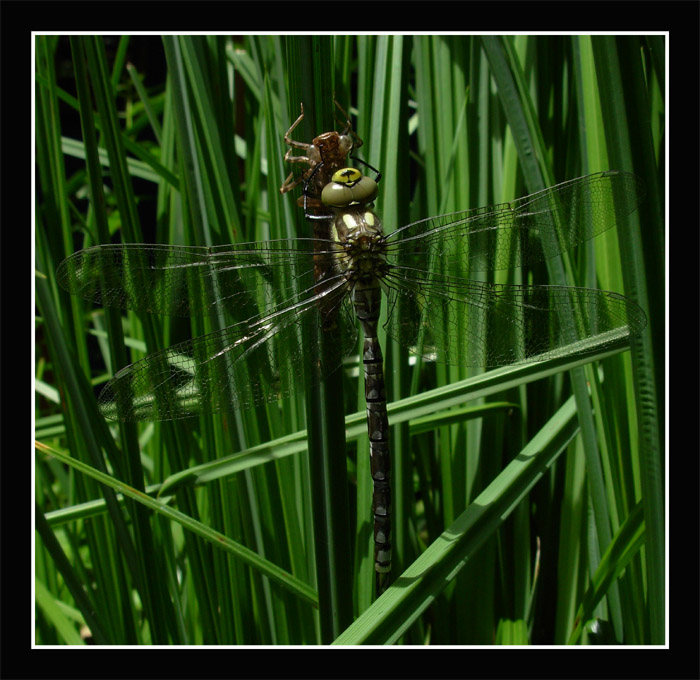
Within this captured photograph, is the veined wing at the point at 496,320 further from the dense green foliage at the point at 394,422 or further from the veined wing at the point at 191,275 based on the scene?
the veined wing at the point at 191,275

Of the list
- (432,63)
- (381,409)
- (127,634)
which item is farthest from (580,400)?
(127,634)

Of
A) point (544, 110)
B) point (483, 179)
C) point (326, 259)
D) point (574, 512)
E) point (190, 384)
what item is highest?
point (544, 110)

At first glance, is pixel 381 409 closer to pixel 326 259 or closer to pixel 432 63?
pixel 326 259

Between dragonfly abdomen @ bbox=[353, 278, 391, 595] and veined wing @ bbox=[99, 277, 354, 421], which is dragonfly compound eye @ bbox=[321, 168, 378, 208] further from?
dragonfly abdomen @ bbox=[353, 278, 391, 595]

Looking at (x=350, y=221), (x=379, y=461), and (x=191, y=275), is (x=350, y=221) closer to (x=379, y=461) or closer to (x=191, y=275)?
(x=191, y=275)

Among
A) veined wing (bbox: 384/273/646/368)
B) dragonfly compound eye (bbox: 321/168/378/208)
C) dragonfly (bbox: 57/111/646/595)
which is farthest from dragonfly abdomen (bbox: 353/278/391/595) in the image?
dragonfly compound eye (bbox: 321/168/378/208)

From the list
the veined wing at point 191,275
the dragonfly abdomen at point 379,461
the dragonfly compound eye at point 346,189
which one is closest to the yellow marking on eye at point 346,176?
the dragonfly compound eye at point 346,189

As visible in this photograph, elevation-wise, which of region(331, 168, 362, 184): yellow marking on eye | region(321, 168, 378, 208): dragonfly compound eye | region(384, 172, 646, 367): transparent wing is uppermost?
region(331, 168, 362, 184): yellow marking on eye
